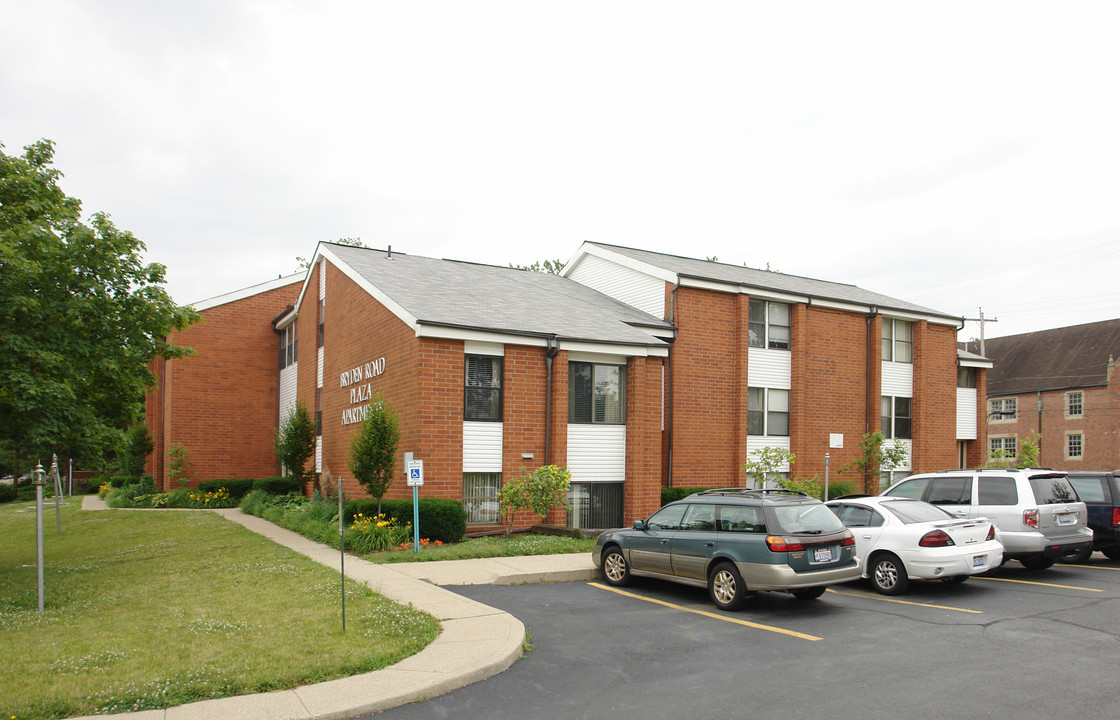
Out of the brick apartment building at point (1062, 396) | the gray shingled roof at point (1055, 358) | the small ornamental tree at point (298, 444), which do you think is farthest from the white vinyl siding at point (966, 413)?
the gray shingled roof at point (1055, 358)

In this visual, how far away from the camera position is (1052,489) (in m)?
13.5

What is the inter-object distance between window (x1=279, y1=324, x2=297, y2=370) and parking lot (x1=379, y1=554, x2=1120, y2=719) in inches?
806

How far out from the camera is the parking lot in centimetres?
644

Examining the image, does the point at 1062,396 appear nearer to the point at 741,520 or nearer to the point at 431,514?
the point at 431,514

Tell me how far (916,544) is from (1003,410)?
2000 inches

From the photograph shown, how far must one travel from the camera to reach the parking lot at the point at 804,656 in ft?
21.1

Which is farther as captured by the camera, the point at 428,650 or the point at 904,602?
the point at 904,602

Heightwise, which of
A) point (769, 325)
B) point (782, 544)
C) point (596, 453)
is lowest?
point (782, 544)

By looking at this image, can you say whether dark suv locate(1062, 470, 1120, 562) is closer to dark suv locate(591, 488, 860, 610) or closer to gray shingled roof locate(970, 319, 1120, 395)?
dark suv locate(591, 488, 860, 610)

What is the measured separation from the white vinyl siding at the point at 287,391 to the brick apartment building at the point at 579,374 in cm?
12

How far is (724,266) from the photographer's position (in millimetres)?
28672

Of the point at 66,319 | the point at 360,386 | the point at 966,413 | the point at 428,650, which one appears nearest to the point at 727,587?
the point at 428,650

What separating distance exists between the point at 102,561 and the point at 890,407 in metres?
24.1

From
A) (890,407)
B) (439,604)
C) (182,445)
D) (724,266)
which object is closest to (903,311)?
(890,407)
